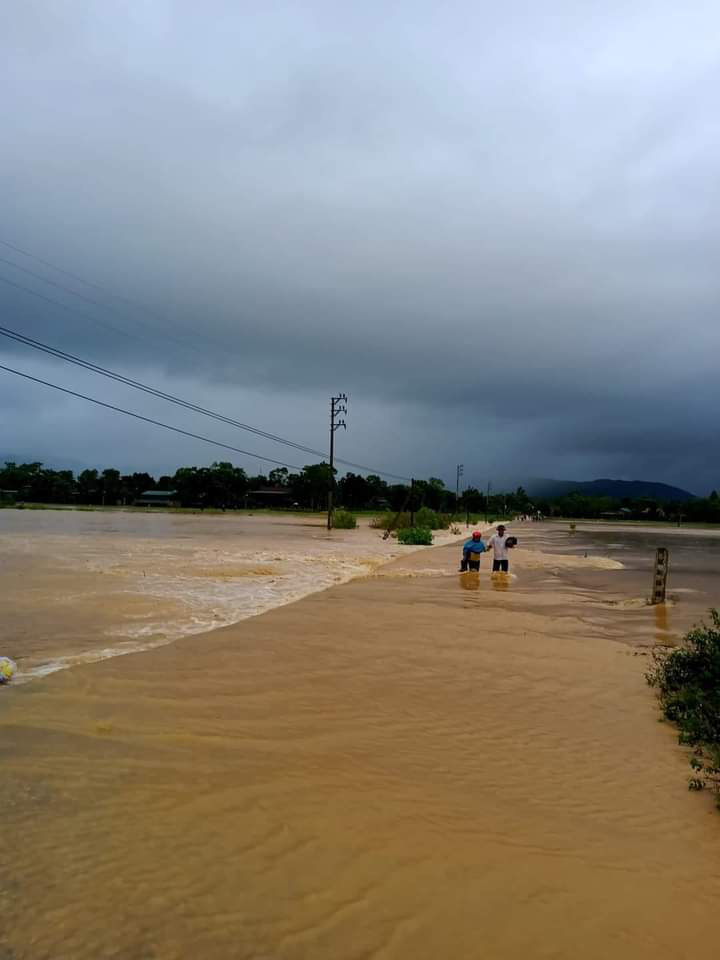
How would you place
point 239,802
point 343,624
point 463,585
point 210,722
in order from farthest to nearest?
point 463,585
point 343,624
point 210,722
point 239,802

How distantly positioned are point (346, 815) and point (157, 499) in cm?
11906

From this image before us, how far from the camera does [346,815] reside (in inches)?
164

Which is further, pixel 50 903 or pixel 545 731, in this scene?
pixel 545 731

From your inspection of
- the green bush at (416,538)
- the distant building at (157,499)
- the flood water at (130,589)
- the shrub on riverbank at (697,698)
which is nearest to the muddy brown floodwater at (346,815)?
the shrub on riverbank at (697,698)

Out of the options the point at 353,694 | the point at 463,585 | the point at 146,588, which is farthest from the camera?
the point at 463,585

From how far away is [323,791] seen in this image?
4.54 m

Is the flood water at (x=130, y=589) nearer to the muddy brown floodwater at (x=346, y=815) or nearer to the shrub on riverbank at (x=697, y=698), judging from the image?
the muddy brown floodwater at (x=346, y=815)

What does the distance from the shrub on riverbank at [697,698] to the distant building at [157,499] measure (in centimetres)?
10667

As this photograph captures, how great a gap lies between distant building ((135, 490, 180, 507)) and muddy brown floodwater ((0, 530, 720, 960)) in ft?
349

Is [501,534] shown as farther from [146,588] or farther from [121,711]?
[121,711]

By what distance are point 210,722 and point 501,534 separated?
1377 centimetres

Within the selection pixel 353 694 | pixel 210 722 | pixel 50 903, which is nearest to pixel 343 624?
pixel 353 694

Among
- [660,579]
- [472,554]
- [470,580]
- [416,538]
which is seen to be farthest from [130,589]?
[416,538]

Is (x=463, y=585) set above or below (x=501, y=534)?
below
